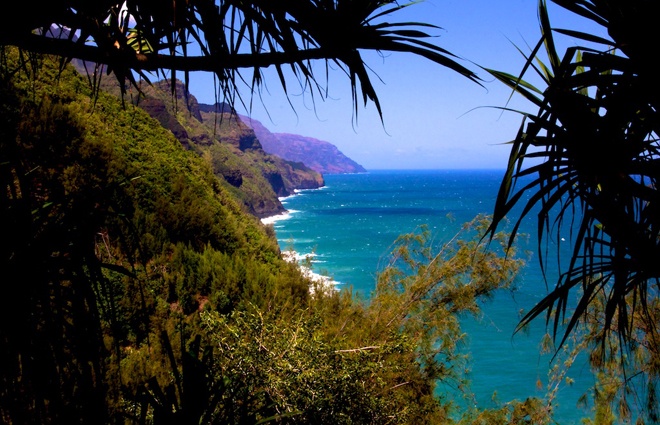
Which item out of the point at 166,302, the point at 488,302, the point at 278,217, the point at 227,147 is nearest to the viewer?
the point at 166,302

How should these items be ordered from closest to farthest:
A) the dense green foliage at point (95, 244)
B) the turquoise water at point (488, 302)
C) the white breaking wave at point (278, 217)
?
the dense green foliage at point (95, 244)
the turquoise water at point (488, 302)
the white breaking wave at point (278, 217)

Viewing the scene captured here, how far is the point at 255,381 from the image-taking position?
5750 mm

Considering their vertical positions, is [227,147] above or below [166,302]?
above

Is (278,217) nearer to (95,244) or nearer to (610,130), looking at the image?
(95,244)

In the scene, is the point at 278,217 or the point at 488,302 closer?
the point at 488,302

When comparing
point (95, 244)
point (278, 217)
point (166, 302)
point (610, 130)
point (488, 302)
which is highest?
point (610, 130)

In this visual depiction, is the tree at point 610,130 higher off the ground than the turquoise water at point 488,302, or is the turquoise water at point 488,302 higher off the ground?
the tree at point 610,130

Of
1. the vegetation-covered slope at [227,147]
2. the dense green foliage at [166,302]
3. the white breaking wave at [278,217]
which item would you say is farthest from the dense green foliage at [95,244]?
the white breaking wave at [278,217]

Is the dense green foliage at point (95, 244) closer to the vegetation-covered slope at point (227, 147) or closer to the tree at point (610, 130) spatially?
the vegetation-covered slope at point (227, 147)

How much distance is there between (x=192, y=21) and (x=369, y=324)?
8.79 meters

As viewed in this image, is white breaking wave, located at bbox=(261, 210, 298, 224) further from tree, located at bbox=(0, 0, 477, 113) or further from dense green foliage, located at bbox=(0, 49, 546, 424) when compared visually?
tree, located at bbox=(0, 0, 477, 113)

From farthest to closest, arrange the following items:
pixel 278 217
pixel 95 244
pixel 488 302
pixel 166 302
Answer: pixel 278 217
pixel 488 302
pixel 166 302
pixel 95 244

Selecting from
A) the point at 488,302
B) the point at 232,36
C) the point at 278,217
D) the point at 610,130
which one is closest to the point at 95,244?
the point at 232,36

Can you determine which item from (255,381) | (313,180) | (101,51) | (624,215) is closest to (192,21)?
(101,51)
